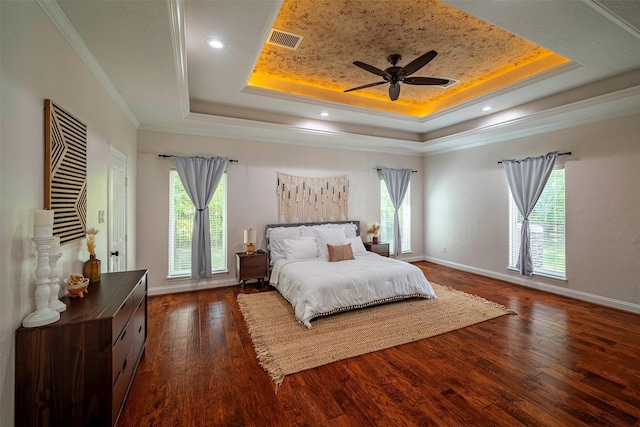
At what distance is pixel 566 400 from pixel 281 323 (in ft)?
8.26

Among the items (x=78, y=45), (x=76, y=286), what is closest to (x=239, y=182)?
(x=78, y=45)

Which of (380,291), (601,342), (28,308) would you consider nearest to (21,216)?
(28,308)

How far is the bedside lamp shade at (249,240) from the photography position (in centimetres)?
463

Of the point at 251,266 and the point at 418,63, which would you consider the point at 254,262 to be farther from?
the point at 418,63

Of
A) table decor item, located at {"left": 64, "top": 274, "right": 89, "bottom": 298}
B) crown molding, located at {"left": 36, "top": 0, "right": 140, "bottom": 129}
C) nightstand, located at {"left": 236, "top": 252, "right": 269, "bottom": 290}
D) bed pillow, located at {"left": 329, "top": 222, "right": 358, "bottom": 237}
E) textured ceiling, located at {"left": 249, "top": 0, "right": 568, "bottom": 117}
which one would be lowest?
nightstand, located at {"left": 236, "top": 252, "right": 269, "bottom": 290}

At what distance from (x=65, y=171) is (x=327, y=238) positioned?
3.42 meters

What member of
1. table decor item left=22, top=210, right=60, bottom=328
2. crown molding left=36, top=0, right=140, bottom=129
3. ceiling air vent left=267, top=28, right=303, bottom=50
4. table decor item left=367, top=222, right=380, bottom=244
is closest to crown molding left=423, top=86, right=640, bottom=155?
table decor item left=367, top=222, right=380, bottom=244

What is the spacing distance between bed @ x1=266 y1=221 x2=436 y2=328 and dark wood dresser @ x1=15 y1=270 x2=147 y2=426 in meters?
1.93

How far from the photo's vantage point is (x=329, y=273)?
367 centimetres

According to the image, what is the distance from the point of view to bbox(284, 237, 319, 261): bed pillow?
4.45 m

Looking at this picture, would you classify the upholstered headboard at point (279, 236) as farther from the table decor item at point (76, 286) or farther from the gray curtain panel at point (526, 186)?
the gray curtain panel at point (526, 186)

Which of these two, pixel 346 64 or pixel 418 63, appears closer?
pixel 418 63

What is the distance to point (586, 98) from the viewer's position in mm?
3445

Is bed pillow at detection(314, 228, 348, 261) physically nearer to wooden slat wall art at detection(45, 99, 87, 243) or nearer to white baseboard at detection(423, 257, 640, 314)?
white baseboard at detection(423, 257, 640, 314)
